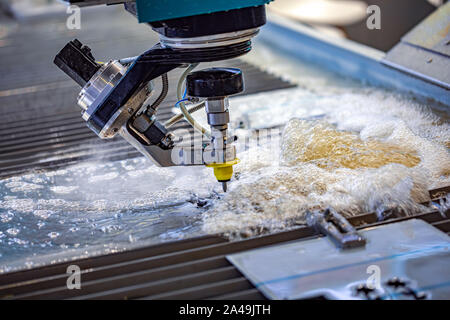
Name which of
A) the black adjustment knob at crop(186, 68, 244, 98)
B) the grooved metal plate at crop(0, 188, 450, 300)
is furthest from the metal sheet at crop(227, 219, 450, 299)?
the black adjustment knob at crop(186, 68, 244, 98)

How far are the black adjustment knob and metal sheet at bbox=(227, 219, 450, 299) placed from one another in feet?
1.24

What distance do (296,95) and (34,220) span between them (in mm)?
1329

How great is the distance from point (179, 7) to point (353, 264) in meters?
0.67

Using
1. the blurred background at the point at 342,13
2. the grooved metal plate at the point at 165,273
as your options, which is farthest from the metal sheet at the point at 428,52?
the blurred background at the point at 342,13

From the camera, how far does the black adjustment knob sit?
4.47ft

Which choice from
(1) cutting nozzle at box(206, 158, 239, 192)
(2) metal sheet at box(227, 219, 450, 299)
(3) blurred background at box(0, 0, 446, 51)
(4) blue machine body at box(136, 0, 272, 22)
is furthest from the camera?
(3) blurred background at box(0, 0, 446, 51)

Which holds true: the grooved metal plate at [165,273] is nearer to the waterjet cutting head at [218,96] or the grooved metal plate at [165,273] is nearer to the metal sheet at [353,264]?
the metal sheet at [353,264]

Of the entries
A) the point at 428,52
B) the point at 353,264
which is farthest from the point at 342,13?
the point at 353,264

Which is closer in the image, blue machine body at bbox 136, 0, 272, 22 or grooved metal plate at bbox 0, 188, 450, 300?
grooved metal plate at bbox 0, 188, 450, 300

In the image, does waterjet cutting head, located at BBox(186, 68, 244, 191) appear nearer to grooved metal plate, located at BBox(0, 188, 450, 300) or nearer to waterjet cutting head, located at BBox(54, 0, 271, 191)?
waterjet cutting head, located at BBox(54, 0, 271, 191)

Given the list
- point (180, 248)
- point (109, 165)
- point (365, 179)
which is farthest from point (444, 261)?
point (109, 165)

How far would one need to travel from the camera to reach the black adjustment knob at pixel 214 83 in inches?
53.6

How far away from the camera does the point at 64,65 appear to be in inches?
58.7

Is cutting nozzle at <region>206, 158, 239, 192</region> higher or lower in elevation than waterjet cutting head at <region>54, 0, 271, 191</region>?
lower
